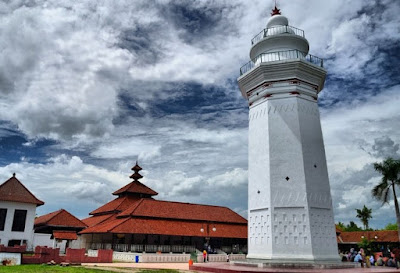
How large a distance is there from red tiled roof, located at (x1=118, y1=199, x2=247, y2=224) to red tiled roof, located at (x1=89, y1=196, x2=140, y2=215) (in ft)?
10.2

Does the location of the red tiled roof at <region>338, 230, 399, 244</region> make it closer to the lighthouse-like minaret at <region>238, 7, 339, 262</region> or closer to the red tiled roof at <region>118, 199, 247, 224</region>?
the red tiled roof at <region>118, 199, 247, 224</region>

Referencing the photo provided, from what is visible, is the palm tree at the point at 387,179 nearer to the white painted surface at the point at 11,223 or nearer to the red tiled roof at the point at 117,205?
the red tiled roof at the point at 117,205

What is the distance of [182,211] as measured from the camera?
114ft

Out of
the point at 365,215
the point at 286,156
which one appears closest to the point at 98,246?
the point at 286,156

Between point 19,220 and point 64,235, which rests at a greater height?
point 19,220

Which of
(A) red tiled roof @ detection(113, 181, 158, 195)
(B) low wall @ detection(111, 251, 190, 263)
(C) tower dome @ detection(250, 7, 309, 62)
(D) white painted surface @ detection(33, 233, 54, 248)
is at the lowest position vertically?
(B) low wall @ detection(111, 251, 190, 263)

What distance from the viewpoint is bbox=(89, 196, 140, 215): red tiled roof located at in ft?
116

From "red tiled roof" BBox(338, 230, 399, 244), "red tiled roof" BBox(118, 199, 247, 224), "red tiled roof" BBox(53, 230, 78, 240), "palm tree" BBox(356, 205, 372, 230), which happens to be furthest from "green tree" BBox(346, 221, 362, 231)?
"red tiled roof" BBox(53, 230, 78, 240)

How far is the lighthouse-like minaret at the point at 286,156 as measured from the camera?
1645 centimetres

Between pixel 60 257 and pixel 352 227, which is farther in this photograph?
pixel 352 227

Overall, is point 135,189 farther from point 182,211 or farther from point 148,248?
point 148,248

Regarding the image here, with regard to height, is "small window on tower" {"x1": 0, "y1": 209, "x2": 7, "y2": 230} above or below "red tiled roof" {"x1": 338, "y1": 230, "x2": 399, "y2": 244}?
above

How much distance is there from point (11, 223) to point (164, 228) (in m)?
13.8

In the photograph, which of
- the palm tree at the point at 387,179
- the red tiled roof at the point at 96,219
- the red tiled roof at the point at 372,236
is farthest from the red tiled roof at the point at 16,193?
the red tiled roof at the point at 372,236
